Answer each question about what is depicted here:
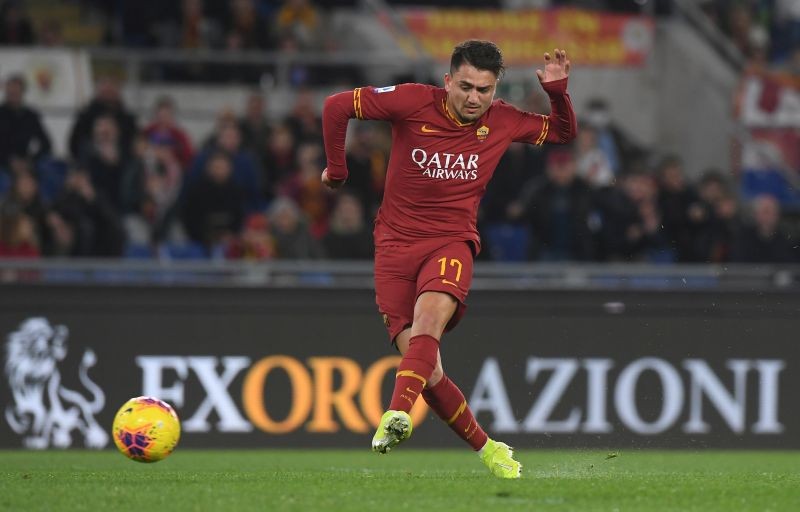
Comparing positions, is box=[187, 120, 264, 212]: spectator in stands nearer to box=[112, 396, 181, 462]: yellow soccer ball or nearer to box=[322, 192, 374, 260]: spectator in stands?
box=[322, 192, 374, 260]: spectator in stands

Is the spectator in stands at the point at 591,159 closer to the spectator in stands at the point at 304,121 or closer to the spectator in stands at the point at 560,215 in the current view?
the spectator in stands at the point at 560,215

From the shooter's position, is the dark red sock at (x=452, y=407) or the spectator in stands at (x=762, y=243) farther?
the spectator in stands at (x=762, y=243)

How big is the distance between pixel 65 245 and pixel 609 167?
5950mm

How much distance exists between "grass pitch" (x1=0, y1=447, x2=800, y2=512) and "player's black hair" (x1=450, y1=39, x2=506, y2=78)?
A: 223cm

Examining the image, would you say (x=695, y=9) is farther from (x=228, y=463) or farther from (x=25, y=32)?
(x=228, y=463)

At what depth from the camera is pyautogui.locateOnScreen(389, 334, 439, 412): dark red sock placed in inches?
307

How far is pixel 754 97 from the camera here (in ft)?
60.2

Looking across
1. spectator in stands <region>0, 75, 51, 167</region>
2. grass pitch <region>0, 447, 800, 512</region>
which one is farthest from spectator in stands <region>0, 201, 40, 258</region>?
grass pitch <region>0, 447, 800, 512</region>

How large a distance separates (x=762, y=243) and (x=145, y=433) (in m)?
8.35

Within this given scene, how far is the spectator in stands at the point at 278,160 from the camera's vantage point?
1538cm

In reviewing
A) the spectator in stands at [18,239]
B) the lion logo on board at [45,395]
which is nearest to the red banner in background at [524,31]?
the spectator in stands at [18,239]

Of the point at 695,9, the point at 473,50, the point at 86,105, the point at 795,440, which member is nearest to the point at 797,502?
the point at 473,50

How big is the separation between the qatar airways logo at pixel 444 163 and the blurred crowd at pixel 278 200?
19.2 ft

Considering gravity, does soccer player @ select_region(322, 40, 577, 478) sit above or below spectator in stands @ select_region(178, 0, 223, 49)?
below
